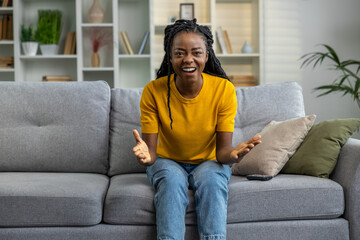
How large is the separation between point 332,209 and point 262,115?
0.63m

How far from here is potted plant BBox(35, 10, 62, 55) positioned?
4.00 metres

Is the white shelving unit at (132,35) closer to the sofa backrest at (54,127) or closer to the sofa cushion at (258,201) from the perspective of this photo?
the sofa backrest at (54,127)

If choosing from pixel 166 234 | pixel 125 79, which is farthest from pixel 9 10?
pixel 166 234

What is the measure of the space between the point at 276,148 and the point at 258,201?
33cm

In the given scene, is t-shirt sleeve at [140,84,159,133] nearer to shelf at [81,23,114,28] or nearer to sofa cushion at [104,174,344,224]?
sofa cushion at [104,174,344,224]

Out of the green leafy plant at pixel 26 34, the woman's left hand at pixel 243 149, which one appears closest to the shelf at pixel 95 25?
the green leafy plant at pixel 26 34

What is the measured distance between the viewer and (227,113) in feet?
6.02

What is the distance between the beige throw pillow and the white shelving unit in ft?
6.82

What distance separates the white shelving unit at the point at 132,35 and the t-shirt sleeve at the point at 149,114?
221 centimetres

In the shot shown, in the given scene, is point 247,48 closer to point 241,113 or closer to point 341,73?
point 341,73

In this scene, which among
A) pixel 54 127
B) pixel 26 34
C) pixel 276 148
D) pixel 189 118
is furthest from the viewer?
pixel 26 34

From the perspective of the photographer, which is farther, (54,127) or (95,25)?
(95,25)

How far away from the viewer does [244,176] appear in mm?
1999

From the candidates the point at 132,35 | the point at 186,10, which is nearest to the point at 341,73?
the point at 186,10
